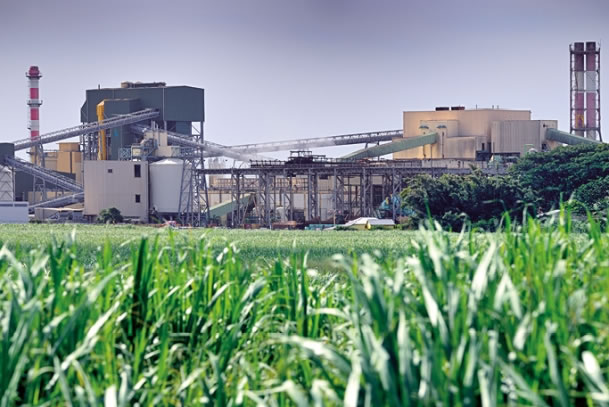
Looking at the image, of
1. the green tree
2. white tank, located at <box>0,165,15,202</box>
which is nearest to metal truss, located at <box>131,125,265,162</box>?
white tank, located at <box>0,165,15,202</box>

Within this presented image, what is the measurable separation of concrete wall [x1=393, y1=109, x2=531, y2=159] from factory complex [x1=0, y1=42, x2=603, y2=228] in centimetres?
10

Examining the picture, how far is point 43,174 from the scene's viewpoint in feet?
325

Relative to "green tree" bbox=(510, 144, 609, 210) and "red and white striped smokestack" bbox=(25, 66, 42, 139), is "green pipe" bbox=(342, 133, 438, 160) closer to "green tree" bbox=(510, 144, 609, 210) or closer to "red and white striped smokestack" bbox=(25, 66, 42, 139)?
"green tree" bbox=(510, 144, 609, 210)

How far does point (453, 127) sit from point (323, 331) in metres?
93.3

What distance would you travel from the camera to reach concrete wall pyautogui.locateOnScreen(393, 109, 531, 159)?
100125mm

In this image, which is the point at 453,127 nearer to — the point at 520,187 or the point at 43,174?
the point at 520,187

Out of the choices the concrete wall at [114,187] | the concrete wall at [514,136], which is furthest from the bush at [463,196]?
the concrete wall at [114,187]

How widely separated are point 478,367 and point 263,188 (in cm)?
8923

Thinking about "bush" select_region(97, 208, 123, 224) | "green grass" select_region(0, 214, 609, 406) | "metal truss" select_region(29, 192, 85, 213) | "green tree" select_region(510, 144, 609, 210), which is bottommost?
"bush" select_region(97, 208, 123, 224)

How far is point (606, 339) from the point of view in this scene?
6.51 metres

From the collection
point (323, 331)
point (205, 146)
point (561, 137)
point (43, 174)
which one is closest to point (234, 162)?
point (205, 146)

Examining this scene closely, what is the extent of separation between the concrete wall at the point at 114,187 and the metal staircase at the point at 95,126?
354 inches

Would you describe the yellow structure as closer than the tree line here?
No

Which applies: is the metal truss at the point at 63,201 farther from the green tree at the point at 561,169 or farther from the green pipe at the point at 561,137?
the green pipe at the point at 561,137
